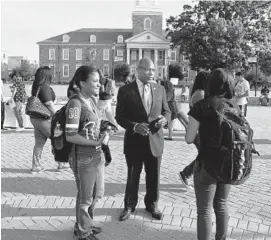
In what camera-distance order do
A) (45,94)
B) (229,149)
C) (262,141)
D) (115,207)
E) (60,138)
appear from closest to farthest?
(229,149), (60,138), (115,207), (45,94), (262,141)

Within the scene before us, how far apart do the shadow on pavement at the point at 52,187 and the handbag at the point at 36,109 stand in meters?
1.06

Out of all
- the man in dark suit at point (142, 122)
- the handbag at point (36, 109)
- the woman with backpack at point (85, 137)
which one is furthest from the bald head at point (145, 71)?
the handbag at point (36, 109)

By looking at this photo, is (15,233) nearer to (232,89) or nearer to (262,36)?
(232,89)

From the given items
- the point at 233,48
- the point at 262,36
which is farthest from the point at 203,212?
the point at 262,36

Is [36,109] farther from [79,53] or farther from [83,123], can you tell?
[79,53]

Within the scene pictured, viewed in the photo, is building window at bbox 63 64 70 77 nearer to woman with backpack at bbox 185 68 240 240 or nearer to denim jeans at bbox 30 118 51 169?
denim jeans at bbox 30 118 51 169

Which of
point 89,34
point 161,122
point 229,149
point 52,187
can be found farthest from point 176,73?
point 89,34

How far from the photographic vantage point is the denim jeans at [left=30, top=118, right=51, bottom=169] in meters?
6.32

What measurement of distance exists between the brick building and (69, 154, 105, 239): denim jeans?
265 feet

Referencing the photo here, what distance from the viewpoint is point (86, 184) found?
3598 millimetres

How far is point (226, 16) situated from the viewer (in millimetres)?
49844

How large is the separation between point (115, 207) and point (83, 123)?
5.38 ft

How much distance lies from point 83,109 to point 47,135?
3.04m

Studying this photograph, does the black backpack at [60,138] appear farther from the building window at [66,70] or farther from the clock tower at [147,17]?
the building window at [66,70]
